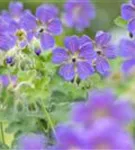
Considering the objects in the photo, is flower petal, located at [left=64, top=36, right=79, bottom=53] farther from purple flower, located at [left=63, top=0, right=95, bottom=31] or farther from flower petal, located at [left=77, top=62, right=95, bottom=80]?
purple flower, located at [left=63, top=0, right=95, bottom=31]

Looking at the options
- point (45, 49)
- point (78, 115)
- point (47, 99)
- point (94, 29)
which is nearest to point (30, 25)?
point (45, 49)

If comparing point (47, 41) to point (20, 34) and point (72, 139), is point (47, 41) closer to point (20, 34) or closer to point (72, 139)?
point (20, 34)

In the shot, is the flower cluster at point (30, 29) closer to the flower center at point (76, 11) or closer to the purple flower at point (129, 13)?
the purple flower at point (129, 13)

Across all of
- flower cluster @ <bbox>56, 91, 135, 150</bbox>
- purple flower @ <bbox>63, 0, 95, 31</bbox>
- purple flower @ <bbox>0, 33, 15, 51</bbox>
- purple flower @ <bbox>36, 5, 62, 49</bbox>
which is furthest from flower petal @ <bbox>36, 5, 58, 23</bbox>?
flower cluster @ <bbox>56, 91, 135, 150</bbox>

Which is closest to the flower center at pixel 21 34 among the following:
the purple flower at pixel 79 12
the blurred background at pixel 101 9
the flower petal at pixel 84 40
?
the flower petal at pixel 84 40

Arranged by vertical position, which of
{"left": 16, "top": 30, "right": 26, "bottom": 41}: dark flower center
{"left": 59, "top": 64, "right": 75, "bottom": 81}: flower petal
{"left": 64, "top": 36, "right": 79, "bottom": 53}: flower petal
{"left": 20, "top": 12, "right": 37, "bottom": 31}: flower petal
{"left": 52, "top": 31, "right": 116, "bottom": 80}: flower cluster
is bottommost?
{"left": 59, "top": 64, "right": 75, "bottom": 81}: flower petal

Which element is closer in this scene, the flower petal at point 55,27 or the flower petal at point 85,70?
the flower petal at point 85,70

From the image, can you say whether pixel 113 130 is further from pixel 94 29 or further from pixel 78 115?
pixel 94 29

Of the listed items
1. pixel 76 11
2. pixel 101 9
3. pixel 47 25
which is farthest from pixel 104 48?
pixel 101 9
